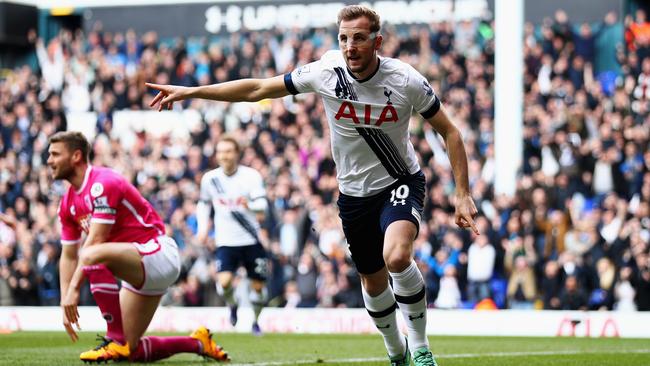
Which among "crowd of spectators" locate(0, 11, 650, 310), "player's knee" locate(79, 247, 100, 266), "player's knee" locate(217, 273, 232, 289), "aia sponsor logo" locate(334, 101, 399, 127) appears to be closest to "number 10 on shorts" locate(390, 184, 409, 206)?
"aia sponsor logo" locate(334, 101, 399, 127)

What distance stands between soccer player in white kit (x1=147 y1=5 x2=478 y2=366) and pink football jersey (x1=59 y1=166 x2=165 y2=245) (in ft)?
5.18

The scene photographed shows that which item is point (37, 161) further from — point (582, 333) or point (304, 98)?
point (582, 333)

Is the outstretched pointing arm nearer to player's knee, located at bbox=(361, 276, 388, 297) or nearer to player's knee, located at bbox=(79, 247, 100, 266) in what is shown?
player's knee, located at bbox=(361, 276, 388, 297)

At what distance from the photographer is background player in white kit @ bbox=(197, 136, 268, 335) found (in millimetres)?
15766

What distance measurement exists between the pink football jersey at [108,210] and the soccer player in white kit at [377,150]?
158cm

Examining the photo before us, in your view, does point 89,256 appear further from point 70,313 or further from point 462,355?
point 462,355

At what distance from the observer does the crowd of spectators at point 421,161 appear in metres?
18.8

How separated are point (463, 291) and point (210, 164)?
685 cm

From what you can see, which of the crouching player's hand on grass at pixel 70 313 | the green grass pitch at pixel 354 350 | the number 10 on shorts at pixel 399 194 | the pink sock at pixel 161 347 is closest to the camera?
the number 10 on shorts at pixel 399 194

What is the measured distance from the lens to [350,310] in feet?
58.5

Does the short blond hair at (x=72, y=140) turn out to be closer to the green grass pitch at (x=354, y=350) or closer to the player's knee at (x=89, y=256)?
the player's knee at (x=89, y=256)

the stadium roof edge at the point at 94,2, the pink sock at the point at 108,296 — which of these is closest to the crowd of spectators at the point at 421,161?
the stadium roof edge at the point at 94,2

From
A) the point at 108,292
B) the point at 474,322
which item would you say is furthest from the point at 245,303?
the point at 108,292

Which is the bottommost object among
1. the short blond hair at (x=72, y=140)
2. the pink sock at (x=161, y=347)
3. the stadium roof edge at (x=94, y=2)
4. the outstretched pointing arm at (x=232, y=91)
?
the pink sock at (x=161, y=347)
